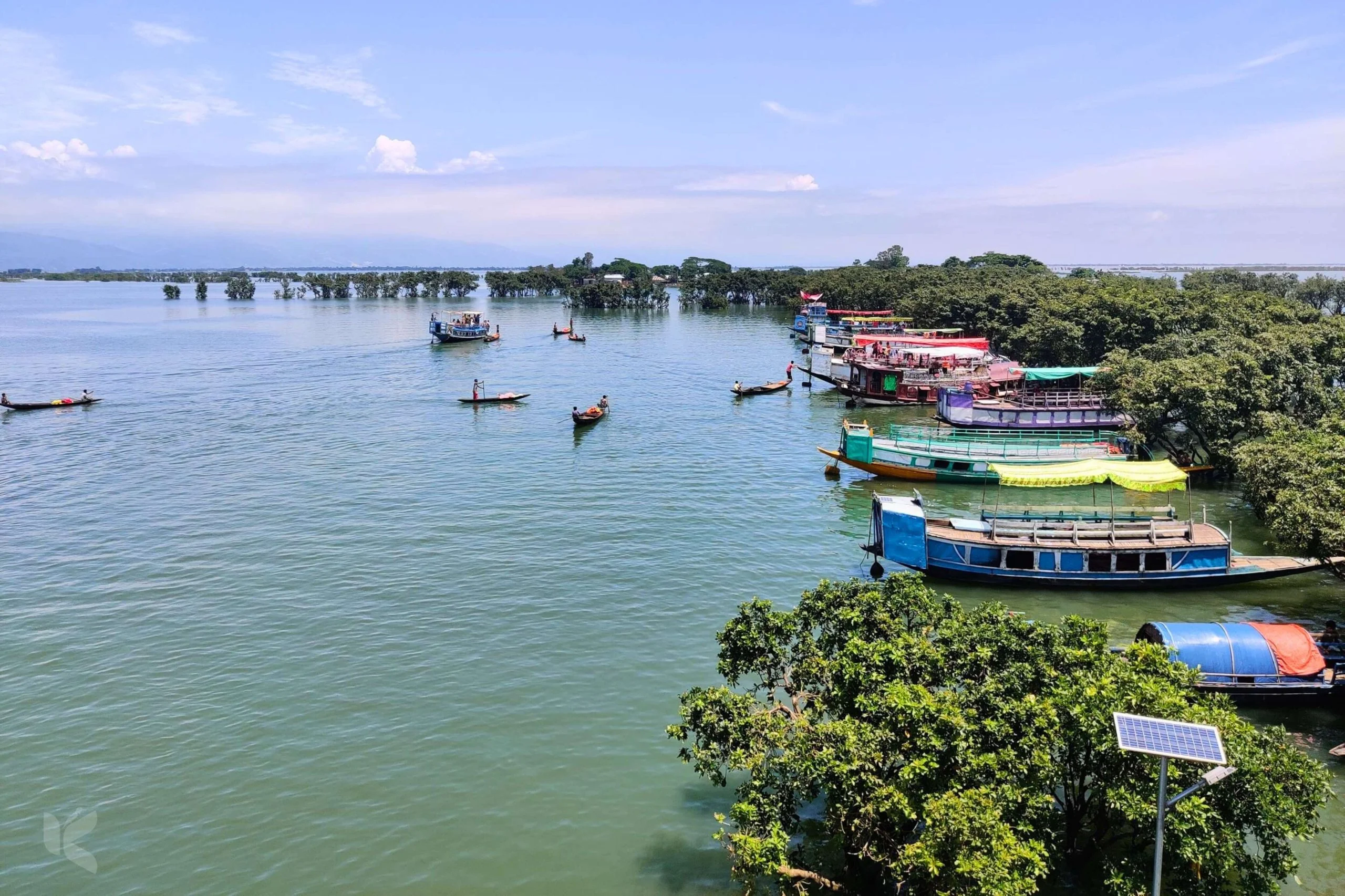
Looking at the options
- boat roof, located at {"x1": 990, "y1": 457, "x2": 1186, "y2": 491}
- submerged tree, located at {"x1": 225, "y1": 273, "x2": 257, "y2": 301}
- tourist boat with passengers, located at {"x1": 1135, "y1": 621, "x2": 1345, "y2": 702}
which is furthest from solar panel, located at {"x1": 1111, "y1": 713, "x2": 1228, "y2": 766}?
submerged tree, located at {"x1": 225, "y1": 273, "x2": 257, "y2": 301}

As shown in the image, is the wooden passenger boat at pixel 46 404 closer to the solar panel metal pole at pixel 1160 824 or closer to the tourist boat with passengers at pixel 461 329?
the tourist boat with passengers at pixel 461 329

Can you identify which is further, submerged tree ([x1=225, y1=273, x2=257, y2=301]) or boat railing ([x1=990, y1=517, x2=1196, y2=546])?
submerged tree ([x1=225, y1=273, x2=257, y2=301])

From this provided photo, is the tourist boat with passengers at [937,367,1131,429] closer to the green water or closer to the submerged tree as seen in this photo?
the green water

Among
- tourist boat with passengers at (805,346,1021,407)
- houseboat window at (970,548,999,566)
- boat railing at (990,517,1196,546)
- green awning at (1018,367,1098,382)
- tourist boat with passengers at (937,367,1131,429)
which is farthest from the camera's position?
tourist boat with passengers at (805,346,1021,407)

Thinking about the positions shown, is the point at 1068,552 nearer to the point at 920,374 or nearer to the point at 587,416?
the point at 587,416

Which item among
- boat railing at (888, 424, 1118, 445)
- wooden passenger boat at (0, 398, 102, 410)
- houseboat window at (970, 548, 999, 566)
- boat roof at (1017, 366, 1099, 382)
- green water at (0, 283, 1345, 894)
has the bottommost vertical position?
green water at (0, 283, 1345, 894)

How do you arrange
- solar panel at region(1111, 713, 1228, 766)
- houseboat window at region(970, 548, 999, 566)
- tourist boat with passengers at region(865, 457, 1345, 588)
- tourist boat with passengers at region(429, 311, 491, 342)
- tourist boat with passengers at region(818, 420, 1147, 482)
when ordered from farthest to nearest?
tourist boat with passengers at region(429, 311, 491, 342)
tourist boat with passengers at region(818, 420, 1147, 482)
houseboat window at region(970, 548, 999, 566)
tourist boat with passengers at region(865, 457, 1345, 588)
solar panel at region(1111, 713, 1228, 766)

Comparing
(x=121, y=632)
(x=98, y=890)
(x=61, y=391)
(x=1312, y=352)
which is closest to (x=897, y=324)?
(x=1312, y=352)
